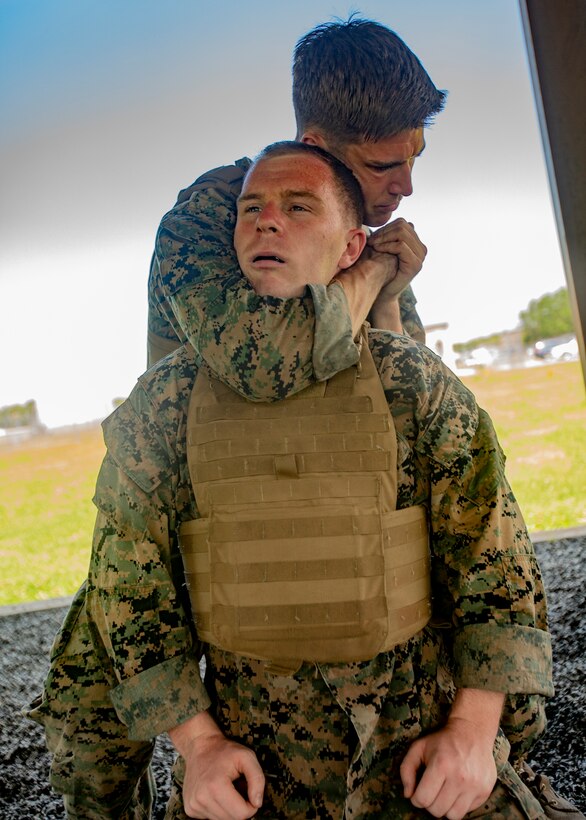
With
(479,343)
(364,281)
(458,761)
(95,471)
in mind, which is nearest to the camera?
(458,761)

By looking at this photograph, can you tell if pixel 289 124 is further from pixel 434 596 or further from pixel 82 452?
pixel 434 596

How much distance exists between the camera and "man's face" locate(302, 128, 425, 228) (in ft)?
5.15

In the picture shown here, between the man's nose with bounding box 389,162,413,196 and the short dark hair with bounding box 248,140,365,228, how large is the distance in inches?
5.7

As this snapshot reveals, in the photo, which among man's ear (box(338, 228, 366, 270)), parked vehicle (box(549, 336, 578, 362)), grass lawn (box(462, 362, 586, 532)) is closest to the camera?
man's ear (box(338, 228, 366, 270))

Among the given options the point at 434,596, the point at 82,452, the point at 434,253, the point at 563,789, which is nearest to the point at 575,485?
the point at 434,253

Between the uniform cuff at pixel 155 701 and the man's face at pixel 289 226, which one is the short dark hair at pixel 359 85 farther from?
the uniform cuff at pixel 155 701

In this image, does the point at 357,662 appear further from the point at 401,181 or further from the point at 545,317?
the point at 545,317

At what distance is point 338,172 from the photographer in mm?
1360

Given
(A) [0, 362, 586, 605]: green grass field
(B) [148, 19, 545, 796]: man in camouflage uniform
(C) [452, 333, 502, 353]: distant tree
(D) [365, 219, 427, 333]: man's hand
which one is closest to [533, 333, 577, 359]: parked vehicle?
(A) [0, 362, 586, 605]: green grass field

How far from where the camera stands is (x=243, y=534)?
1.09 metres

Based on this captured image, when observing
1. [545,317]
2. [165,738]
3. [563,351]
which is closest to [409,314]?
[165,738]

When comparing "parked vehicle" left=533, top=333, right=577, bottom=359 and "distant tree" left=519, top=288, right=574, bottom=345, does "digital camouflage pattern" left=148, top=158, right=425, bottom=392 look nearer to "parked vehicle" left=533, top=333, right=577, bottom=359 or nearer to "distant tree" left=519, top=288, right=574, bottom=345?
"distant tree" left=519, top=288, right=574, bottom=345

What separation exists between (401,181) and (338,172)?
297 mm

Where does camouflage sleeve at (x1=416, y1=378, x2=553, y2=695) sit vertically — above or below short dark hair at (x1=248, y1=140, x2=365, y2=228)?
below
